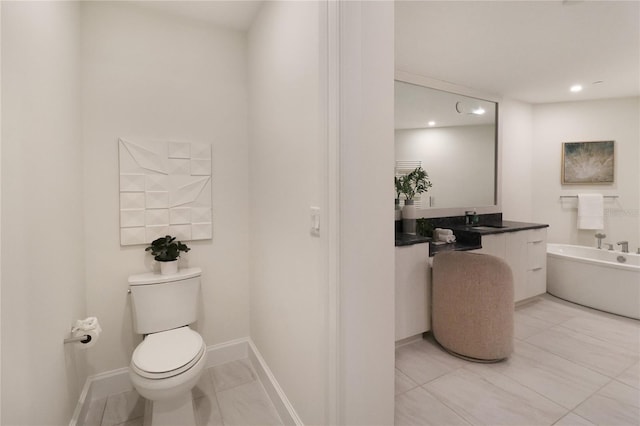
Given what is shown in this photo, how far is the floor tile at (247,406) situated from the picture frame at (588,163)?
14.9 feet

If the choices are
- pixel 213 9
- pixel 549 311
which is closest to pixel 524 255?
pixel 549 311

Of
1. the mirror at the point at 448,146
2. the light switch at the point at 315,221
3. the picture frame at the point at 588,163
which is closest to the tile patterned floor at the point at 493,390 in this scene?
the light switch at the point at 315,221

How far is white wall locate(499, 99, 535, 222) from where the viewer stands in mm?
3826

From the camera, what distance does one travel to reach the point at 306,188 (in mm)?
1400

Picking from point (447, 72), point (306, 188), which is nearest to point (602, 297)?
point (447, 72)

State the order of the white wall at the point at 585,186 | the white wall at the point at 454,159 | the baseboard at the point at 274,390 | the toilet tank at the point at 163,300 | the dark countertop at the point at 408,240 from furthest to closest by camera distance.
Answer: the white wall at the point at 585,186 → the white wall at the point at 454,159 → the dark countertop at the point at 408,240 → the toilet tank at the point at 163,300 → the baseboard at the point at 274,390

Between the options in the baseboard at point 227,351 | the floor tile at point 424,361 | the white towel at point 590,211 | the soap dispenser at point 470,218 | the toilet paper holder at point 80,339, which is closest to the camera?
the toilet paper holder at point 80,339

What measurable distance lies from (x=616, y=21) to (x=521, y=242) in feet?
6.41

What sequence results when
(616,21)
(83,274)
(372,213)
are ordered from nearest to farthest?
(372,213) → (83,274) → (616,21)

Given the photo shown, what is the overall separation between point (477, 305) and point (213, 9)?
107 inches

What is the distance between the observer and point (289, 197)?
5.21ft

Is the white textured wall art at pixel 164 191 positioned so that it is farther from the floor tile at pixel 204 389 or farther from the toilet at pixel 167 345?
the floor tile at pixel 204 389

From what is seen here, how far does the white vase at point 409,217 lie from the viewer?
2754 millimetres

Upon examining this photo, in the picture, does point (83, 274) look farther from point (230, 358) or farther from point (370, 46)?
point (370, 46)
